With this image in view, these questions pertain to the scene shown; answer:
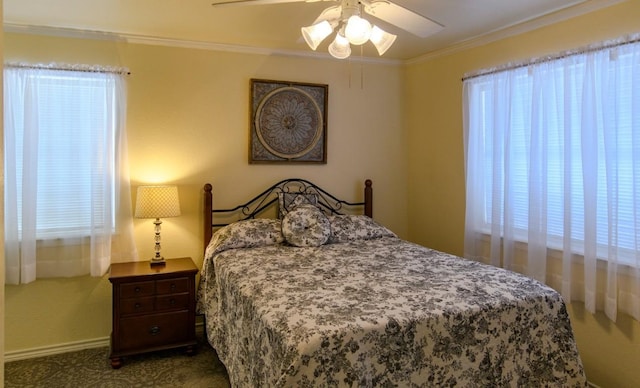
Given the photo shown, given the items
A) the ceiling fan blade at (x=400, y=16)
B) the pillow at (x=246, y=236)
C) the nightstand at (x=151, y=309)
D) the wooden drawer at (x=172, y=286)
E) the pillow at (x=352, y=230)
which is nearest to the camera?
the ceiling fan blade at (x=400, y=16)

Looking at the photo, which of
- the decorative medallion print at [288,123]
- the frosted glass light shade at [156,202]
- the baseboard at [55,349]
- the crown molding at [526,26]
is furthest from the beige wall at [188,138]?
the crown molding at [526,26]

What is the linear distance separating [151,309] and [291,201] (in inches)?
55.8

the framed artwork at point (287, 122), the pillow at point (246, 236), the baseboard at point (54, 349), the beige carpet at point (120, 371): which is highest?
the framed artwork at point (287, 122)

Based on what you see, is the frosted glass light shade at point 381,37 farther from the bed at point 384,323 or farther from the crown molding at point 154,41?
the crown molding at point 154,41

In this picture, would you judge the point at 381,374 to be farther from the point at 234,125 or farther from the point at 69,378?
the point at 234,125

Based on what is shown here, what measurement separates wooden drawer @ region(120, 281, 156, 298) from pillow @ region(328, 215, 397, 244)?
4.55ft

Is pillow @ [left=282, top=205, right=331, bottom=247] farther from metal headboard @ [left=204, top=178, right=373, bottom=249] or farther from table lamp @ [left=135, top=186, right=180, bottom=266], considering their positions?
table lamp @ [left=135, top=186, right=180, bottom=266]

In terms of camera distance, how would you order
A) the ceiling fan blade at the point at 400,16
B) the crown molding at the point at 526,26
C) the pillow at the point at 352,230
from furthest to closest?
the pillow at the point at 352,230, the crown molding at the point at 526,26, the ceiling fan blade at the point at 400,16

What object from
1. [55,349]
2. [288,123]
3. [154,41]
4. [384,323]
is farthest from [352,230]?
[55,349]

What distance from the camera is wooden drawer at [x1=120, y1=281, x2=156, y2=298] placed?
3035 mm

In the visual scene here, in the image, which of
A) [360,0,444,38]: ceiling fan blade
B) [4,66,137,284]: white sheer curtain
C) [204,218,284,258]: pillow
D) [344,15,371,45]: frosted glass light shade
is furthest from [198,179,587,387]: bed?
[360,0,444,38]: ceiling fan blade

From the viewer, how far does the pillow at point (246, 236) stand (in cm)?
326

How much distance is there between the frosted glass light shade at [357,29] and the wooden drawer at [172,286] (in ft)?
7.07

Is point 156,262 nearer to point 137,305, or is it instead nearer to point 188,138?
point 137,305
